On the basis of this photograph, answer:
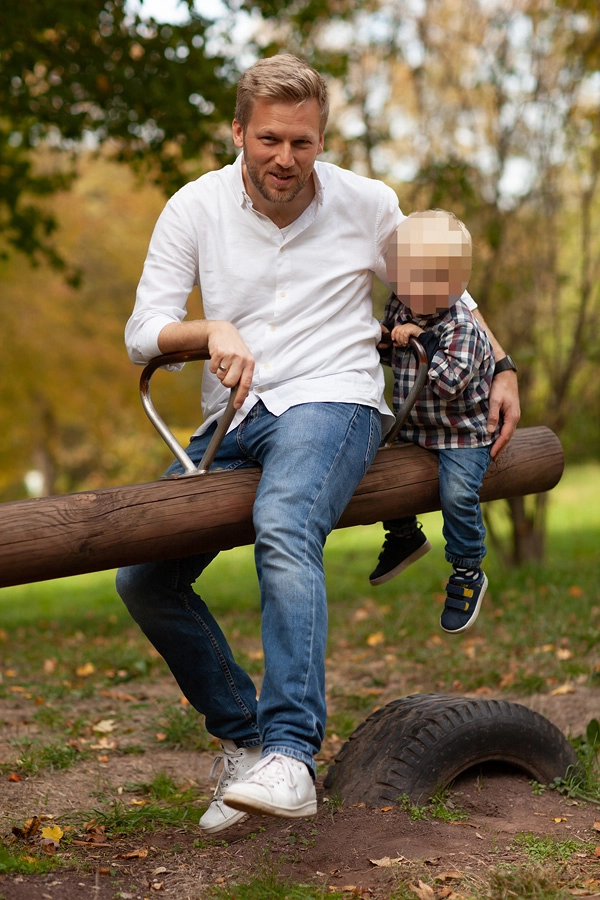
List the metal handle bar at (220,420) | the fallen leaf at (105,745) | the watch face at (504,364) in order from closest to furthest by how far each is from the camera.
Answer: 1. the metal handle bar at (220,420)
2. the watch face at (504,364)
3. the fallen leaf at (105,745)

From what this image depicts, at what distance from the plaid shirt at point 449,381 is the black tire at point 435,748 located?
90 centimetres

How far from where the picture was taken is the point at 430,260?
3150 mm

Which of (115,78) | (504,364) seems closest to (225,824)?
(504,364)

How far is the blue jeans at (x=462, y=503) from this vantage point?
10.9ft

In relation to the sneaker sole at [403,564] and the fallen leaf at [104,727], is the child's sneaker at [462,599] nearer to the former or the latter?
the sneaker sole at [403,564]

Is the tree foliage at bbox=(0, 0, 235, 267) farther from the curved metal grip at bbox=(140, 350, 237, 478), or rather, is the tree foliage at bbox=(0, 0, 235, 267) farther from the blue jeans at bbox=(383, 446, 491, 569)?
the blue jeans at bbox=(383, 446, 491, 569)

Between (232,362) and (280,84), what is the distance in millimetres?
795

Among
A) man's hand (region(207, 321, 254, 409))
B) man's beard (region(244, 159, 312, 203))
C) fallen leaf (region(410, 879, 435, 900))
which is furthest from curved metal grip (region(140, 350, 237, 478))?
fallen leaf (region(410, 879, 435, 900))

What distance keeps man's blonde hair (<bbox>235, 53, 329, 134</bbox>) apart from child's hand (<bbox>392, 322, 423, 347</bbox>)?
728 millimetres

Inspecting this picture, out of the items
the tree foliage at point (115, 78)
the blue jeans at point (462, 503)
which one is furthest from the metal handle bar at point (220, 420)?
the tree foliage at point (115, 78)

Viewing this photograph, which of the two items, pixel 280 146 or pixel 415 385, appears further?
pixel 415 385

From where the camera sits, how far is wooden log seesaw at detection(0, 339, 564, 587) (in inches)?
107

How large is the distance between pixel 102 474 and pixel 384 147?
17.2 metres

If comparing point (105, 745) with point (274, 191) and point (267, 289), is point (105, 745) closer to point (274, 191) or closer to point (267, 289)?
point (267, 289)
